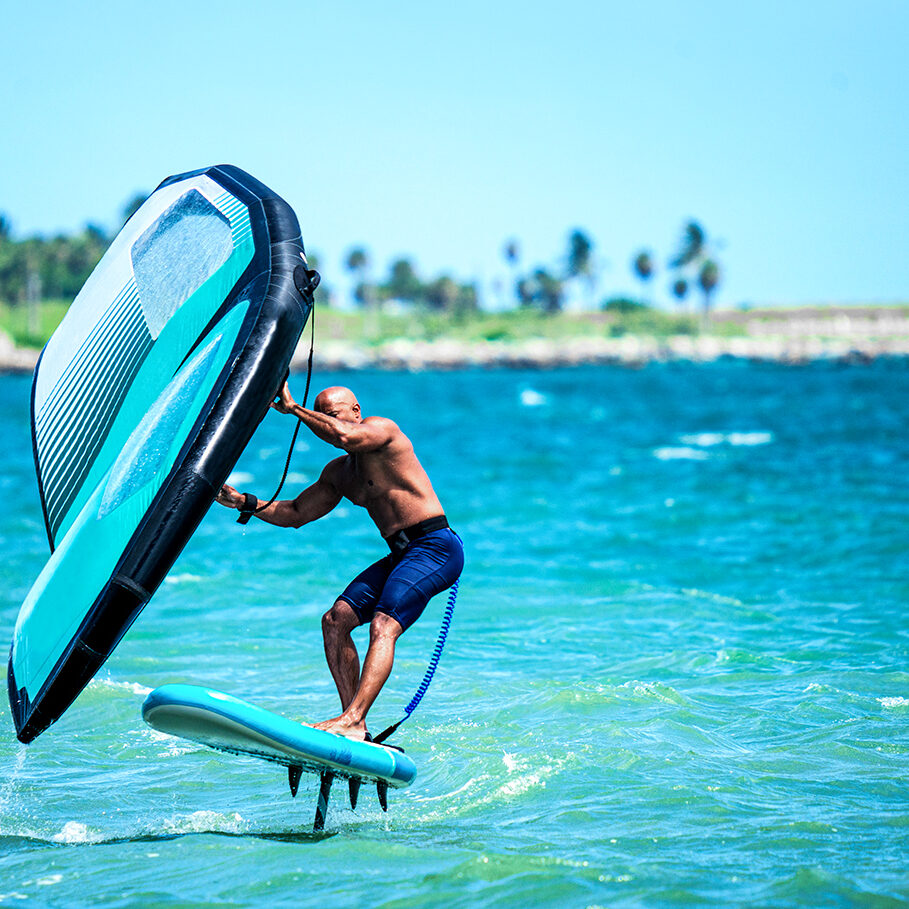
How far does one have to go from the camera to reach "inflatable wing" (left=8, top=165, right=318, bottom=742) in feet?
17.2

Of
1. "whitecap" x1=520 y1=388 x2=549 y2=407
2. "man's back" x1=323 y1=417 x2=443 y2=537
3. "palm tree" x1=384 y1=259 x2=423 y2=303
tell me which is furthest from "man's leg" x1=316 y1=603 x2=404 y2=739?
"palm tree" x1=384 y1=259 x2=423 y2=303

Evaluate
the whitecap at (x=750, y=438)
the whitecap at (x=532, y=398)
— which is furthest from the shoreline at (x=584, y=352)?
the whitecap at (x=750, y=438)

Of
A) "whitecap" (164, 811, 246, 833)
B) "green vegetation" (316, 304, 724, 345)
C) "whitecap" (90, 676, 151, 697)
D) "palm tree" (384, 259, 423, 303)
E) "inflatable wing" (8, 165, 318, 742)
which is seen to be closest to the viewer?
"inflatable wing" (8, 165, 318, 742)

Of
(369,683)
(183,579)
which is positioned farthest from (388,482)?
(183,579)

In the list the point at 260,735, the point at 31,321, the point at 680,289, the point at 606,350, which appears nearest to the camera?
the point at 260,735

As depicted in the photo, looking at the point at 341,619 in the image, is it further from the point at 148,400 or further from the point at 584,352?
the point at 584,352

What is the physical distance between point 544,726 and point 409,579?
2630 mm

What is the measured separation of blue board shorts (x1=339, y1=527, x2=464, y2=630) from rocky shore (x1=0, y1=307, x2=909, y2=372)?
9151cm

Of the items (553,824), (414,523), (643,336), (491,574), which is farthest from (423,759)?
(643,336)

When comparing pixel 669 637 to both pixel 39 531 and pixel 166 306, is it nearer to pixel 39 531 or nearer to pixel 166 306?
pixel 166 306

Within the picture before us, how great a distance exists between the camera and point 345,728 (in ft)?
17.6

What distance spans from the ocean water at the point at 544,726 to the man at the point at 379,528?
2.89 feet

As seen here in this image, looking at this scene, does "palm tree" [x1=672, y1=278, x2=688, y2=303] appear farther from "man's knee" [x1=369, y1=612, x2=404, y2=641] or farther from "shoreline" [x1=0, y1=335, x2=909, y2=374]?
"man's knee" [x1=369, y1=612, x2=404, y2=641]

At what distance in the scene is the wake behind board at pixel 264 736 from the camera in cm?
488
